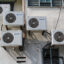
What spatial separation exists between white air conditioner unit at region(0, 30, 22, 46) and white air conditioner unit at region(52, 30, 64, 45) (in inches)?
43.6

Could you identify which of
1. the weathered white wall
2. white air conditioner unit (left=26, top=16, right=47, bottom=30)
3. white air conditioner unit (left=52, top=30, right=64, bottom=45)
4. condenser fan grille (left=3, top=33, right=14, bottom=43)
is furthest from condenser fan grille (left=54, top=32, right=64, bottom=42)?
condenser fan grille (left=3, top=33, right=14, bottom=43)

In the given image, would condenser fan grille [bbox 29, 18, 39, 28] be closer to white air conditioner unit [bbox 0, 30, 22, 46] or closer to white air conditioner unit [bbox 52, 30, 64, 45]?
white air conditioner unit [bbox 0, 30, 22, 46]

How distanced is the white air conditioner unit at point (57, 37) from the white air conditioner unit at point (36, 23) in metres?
0.39

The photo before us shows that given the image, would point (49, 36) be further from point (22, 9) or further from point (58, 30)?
point (22, 9)

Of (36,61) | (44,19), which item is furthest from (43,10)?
(36,61)

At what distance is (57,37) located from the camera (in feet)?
27.2

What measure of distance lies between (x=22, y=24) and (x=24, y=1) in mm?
1045

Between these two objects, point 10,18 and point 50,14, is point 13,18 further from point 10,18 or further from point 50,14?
point 50,14

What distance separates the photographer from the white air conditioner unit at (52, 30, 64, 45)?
8242mm

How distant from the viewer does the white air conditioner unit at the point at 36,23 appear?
27.6 ft

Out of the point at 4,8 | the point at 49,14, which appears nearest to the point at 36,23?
the point at 49,14

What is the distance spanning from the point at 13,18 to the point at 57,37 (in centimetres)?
160

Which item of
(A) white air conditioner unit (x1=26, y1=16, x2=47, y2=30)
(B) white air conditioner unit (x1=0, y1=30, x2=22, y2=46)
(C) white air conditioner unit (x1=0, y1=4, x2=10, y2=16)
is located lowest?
(B) white air conditioner unit (x1=0, y1=30, x2=22, y2=46)

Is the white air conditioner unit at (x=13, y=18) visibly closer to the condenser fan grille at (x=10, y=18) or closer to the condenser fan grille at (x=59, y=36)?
the condenser fan grille at (x=10, y=18)
